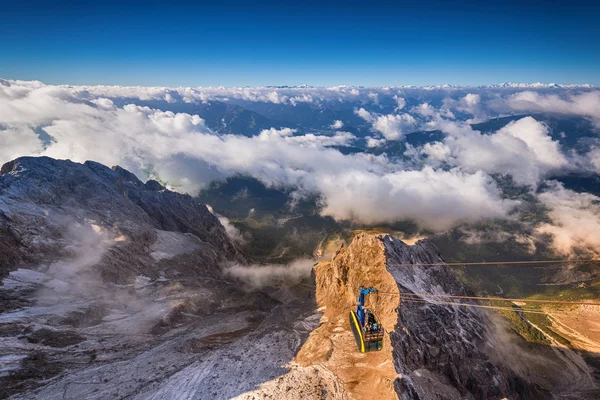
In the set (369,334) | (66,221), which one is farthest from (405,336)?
(66,221)

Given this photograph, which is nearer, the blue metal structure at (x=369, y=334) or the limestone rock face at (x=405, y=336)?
the blue metal structure at (x=369, y=334)

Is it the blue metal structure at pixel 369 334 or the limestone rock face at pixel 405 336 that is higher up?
the blue metal structure at pixel 369 334

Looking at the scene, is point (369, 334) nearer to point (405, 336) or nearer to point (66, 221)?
point (405, 336)

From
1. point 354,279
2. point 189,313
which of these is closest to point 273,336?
point 354,279

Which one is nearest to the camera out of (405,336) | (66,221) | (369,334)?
(369,334)

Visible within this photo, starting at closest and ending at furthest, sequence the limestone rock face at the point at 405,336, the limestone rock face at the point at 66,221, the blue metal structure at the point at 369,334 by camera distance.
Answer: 1. the blue metal structure at the point at 369,334
2. the limestone rock face at the point at 405,336
3. the limestone rock face at the point at 66,221

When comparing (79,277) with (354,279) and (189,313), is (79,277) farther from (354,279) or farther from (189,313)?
(354,279)

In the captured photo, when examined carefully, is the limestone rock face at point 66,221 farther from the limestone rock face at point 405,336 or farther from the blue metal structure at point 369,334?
the blue metal structure at point 369,334

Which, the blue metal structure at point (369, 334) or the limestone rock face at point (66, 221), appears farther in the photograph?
the limestone rock face at point (66, 221)

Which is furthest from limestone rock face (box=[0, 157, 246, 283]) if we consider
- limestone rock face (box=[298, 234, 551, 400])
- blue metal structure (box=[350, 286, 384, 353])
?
blue metal structure (box=[350, 286, 384, 353])

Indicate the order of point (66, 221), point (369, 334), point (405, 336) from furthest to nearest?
1. point (66, 221)
2. point (405, 336)
3. point (369, 334)

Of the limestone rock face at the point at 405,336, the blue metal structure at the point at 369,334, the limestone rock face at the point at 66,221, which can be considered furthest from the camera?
the limestone rock face at the point at 66,221

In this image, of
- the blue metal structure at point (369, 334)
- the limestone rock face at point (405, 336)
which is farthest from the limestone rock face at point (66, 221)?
the blue metal structure at point (369, 334)
